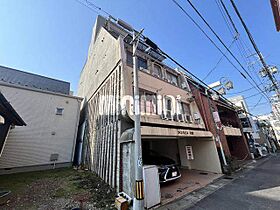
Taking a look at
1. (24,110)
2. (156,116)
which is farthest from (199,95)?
(24,110)

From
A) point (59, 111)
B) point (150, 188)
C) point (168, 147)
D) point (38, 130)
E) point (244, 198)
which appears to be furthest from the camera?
point (59, 111)

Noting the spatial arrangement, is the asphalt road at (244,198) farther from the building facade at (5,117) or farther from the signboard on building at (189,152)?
the building facade at (5,117)

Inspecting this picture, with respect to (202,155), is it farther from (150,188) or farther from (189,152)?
(150,188)

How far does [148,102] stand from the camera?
7203 mm

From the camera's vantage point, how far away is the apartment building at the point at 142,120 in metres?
5.19

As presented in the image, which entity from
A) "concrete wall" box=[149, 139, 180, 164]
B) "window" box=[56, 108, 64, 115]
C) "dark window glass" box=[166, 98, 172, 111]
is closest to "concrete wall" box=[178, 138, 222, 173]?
"concrete wall" box=[149, 139, 180, 164]

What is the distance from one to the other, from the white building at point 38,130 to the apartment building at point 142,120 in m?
1.64

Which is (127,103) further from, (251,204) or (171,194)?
(251,204)

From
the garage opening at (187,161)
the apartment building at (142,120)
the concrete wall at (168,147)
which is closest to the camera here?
the apartment building at (142,120)

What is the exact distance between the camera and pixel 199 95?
988 cm

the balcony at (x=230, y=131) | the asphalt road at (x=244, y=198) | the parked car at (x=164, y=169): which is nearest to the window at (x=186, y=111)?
the balcony at (x=230, y=131)

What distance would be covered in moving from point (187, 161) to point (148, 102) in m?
5.63

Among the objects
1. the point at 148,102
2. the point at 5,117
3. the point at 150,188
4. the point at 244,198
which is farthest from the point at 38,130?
the point at 244,198

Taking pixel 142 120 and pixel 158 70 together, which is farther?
pixel 158 70
